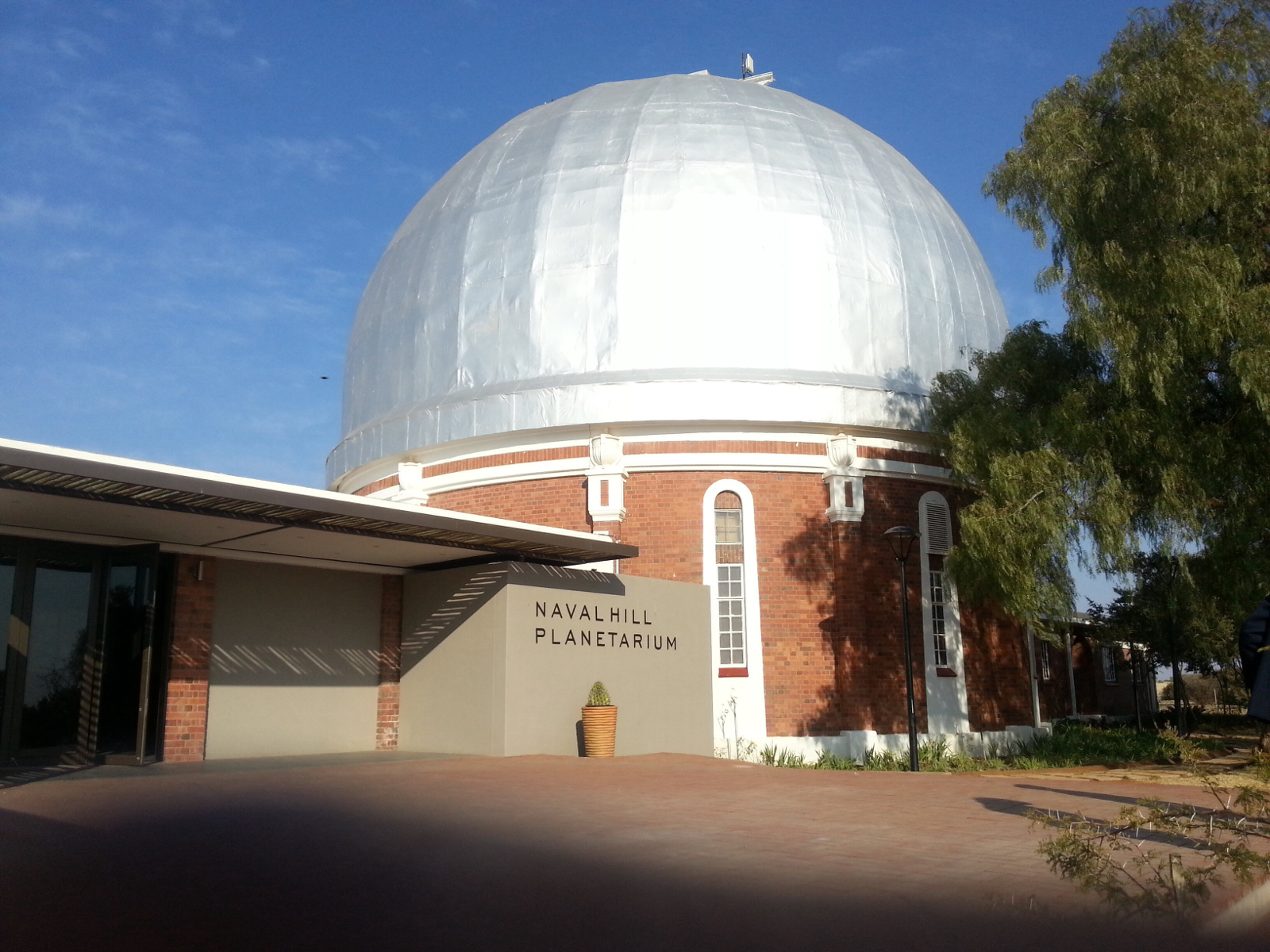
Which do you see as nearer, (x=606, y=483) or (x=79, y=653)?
(x=79, y=653)

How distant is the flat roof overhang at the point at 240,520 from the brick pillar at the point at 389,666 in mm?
484

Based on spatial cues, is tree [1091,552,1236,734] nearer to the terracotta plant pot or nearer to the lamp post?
the lamp post

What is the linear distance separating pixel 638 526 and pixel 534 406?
9.52 feet

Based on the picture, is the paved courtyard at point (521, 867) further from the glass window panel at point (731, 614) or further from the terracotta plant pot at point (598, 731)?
the glass window panel at point (731, 614)

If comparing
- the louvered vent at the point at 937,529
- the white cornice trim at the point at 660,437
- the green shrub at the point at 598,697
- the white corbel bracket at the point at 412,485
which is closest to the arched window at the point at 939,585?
the louvered vent at the point at 937,529

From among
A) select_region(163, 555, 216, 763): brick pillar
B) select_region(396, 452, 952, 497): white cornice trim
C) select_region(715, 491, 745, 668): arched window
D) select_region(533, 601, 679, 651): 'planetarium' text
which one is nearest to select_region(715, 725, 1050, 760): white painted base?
select_region(715, 491, 745, 668): arched window

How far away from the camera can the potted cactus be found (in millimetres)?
15398

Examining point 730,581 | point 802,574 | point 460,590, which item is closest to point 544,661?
point 460,590

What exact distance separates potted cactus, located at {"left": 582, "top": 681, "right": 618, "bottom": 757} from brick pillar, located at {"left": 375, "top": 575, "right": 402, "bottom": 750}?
2.99 metres

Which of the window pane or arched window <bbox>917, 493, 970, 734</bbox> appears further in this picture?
arched window <bbox>917, 493, 970, 734</bbox>

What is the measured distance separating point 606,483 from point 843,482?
14.2 feet

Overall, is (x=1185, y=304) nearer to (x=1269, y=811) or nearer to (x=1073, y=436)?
(x=1073, y=436)

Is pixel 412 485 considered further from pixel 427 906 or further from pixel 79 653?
pixel 427 906

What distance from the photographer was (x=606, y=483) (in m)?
19.9
